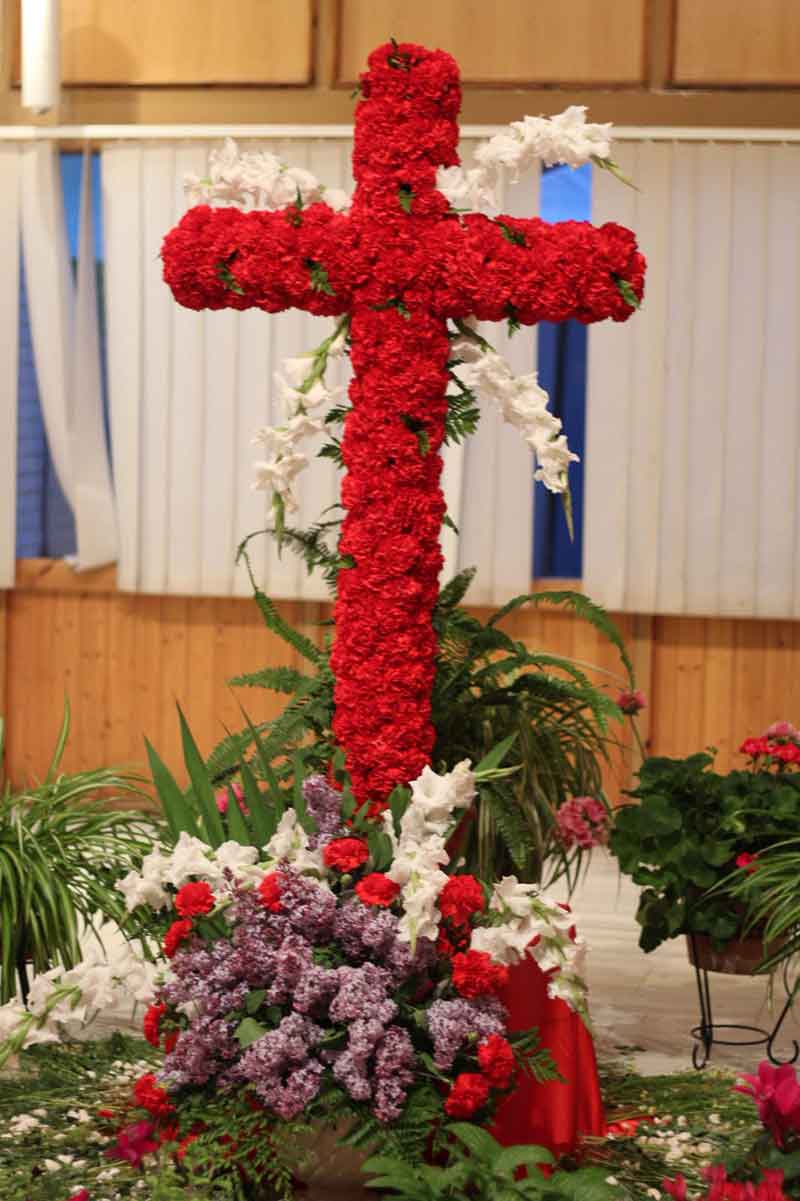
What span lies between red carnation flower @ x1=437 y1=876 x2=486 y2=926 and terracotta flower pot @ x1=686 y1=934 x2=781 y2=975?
3.20ft

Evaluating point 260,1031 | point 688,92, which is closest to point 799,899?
point 260,1031

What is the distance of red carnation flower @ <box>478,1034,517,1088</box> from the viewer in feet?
8.55

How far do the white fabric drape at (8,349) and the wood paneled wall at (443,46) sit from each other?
0.86ft

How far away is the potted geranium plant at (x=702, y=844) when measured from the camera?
3480 millimetres

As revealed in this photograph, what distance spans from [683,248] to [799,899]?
2.92m

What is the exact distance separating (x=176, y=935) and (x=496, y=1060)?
0.57 meters

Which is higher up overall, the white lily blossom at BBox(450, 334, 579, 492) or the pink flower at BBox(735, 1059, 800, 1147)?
the white lily blossom at BBox(450, 334, 579, 492)

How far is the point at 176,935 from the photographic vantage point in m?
2.77

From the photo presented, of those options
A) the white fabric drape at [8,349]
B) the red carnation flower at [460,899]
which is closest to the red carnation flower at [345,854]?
the red carnation flower at [460,899]

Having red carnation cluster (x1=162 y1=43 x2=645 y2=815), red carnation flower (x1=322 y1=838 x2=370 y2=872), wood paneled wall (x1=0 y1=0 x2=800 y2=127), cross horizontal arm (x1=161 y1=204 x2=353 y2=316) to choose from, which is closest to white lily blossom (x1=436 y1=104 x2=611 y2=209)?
red carnation cluster (x1=162 y1=43 x2=645 y2=815)

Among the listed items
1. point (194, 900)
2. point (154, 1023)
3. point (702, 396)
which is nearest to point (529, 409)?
point (194, 900)

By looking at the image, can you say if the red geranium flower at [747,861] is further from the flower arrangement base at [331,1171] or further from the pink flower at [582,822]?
the flower arrangement base at [331,1171]

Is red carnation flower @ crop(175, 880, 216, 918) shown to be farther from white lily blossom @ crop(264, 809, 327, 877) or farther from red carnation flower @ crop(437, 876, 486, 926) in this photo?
red carnation flower @ crop(437, 876, 486, 926)

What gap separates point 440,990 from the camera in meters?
2.74
